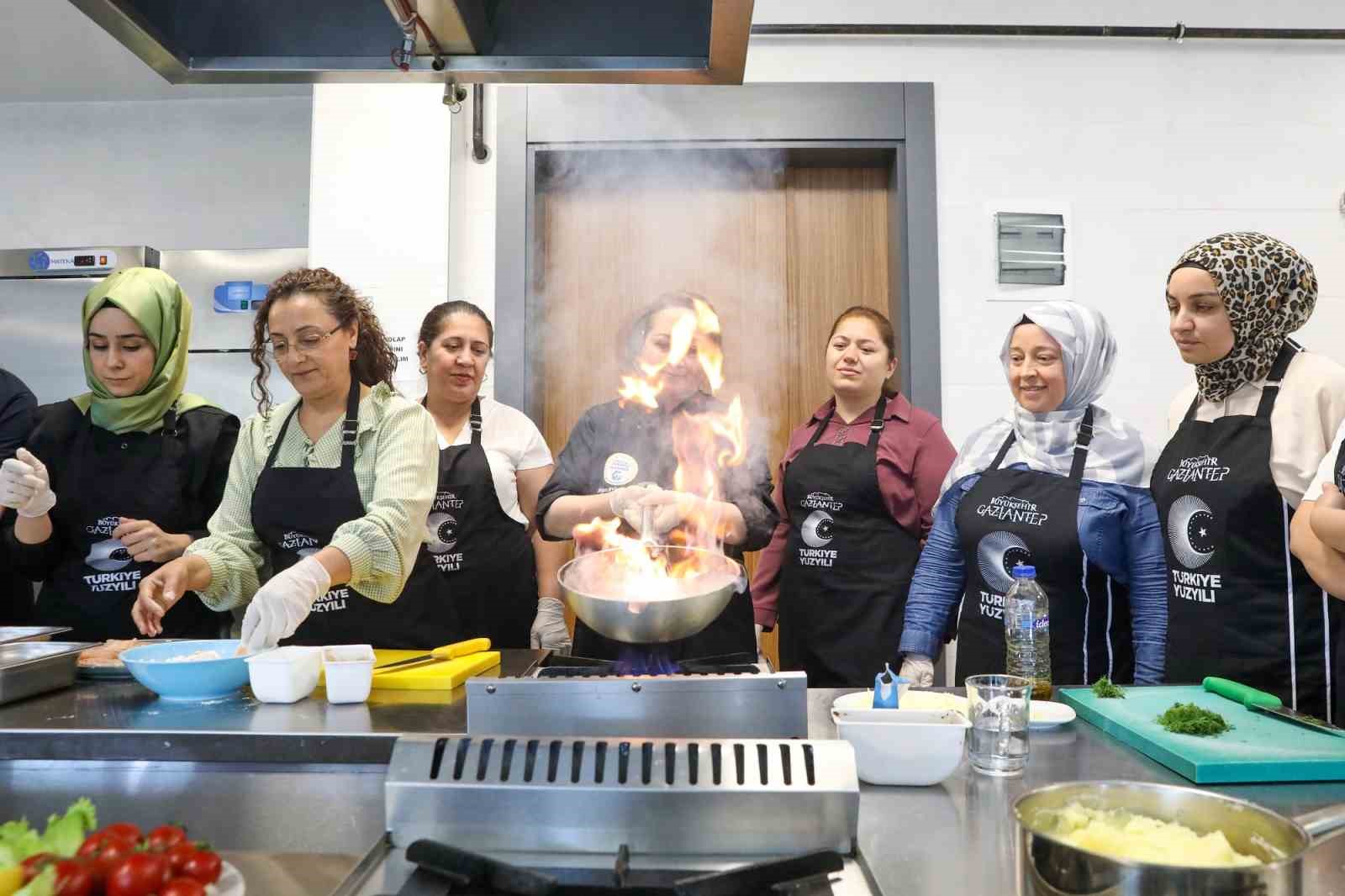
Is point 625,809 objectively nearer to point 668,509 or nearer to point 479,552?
point 668,509

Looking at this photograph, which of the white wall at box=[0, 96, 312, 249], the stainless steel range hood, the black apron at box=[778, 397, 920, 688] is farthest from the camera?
the white wall at box=[0, 96, 312, 249]

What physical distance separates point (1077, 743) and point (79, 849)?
1403mm

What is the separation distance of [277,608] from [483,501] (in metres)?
1.18

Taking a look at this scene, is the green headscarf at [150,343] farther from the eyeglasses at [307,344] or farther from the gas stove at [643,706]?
the gas stove at [643,706]

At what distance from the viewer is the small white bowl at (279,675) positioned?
1.72m

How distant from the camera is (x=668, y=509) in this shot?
2.04m

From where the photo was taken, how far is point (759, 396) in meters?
3.85

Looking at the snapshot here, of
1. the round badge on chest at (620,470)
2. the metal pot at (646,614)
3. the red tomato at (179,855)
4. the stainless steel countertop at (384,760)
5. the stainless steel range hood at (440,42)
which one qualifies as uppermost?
the stainless steel range hood at (440,42)

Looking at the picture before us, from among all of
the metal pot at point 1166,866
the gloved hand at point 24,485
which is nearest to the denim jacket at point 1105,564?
the metal pot at point 1166,866

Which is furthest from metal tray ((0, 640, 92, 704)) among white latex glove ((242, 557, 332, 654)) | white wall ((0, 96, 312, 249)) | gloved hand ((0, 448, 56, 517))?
white wall ((0, 96, 312, 249))

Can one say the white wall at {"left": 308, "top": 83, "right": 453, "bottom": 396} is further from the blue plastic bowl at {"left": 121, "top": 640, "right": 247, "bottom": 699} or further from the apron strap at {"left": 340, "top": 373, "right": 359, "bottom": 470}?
the blue plastic bowl at {"left": 121, "top": 640, "right": 247, "bottom": 699}

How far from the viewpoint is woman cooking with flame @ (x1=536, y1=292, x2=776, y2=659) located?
105 inches

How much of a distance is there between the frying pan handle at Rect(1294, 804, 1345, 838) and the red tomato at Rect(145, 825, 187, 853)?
1.07m

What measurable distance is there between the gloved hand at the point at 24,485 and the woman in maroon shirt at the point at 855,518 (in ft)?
6.64
